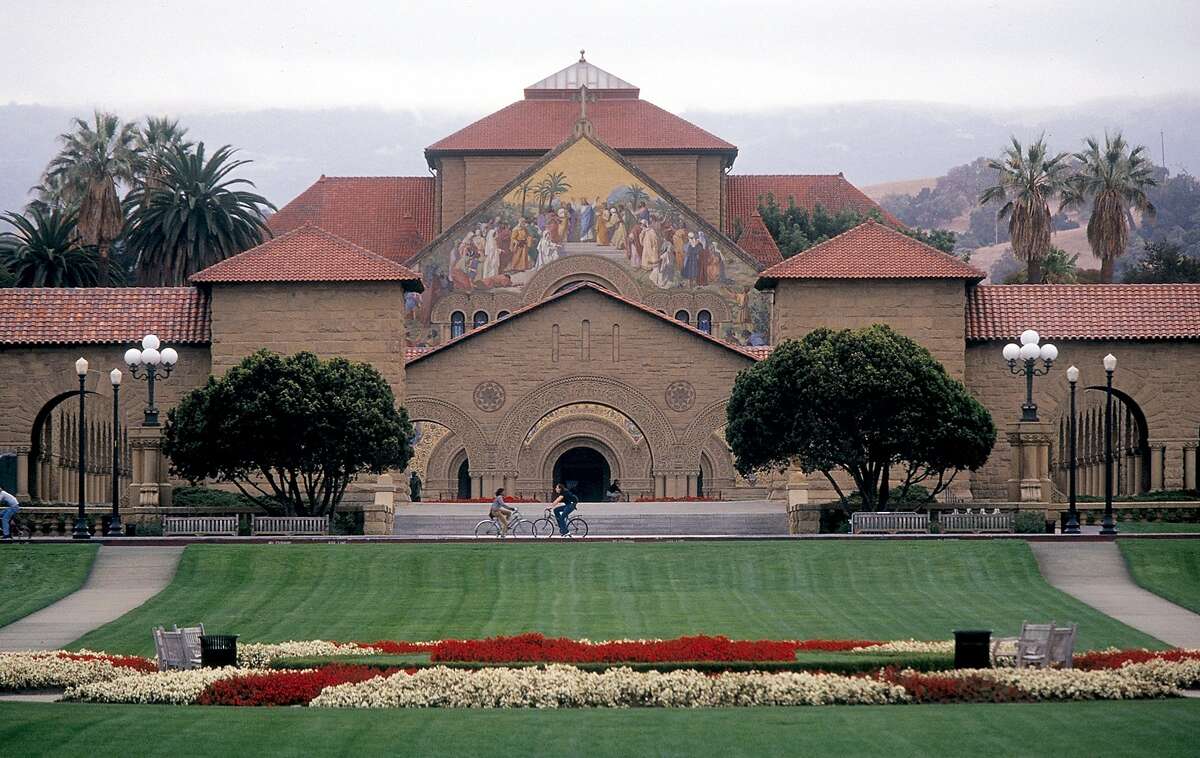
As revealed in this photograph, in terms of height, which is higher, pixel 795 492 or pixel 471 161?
pixel 471 161

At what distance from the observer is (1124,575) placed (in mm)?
36562

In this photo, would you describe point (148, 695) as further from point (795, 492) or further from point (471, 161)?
point (471, 161)

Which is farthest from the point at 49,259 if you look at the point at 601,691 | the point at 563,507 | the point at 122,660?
the point at 601,691

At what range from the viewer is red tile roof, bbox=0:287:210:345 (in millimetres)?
54969

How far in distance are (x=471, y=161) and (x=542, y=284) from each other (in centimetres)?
1263

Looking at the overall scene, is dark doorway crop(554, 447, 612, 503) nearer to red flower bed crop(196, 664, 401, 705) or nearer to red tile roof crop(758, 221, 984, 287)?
red tile roof crop(758, 221, 984, 287)

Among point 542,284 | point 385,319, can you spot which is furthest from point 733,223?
point 385,319

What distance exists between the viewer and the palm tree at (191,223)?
71.9m

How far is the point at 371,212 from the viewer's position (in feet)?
286

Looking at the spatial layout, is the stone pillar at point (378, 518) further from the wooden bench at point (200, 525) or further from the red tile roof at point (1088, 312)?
the red tile roof at point (1088, 312)

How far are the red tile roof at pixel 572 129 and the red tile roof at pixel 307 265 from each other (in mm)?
25324

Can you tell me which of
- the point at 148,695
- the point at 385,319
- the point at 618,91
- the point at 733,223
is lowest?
the point at 148,695

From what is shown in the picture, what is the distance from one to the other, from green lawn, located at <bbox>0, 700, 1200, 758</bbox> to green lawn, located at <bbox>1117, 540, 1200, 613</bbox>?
12879 millimetres

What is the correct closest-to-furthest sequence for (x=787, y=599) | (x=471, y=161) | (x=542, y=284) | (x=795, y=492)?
(x=787, y=599) < (x=795, y=492) < (x=542, y=284) < (x=471, y=161)
